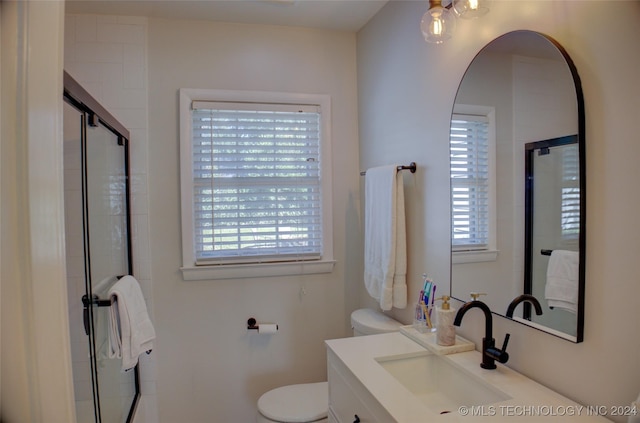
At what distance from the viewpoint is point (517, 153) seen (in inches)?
46.8

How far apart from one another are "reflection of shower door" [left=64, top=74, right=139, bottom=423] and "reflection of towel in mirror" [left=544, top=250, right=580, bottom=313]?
4.97 ft

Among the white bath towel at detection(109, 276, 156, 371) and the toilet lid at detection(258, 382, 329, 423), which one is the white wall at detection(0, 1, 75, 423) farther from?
the toilet lid at detection(258, 382, 329, 423)

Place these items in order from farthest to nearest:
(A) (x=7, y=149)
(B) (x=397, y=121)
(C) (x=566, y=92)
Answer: (B) (x=397, y=121) → (C) (x=566, y=92) → (A) (x=7, y=149)

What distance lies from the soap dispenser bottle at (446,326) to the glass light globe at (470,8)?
3.30ft

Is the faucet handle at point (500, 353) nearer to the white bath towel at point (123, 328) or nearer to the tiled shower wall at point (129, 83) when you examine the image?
the white bath towel at point (123, 328)

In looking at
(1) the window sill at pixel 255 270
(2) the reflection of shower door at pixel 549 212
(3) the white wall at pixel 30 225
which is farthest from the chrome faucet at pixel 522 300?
(1) the window sill at pixel 255 270

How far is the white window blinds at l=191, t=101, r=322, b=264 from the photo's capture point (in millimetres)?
2219

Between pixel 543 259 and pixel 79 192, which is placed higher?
pixel 79 192

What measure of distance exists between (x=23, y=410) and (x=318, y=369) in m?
2.13

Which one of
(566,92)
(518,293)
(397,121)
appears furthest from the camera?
(397,121)

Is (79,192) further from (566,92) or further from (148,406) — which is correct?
(566,92)

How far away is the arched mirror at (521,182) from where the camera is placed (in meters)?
1.00

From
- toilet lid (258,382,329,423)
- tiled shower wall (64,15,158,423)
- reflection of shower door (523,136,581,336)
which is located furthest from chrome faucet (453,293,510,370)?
tiled shower wall (64,15,158,423)

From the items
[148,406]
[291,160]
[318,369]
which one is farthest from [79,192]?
[318,369]
